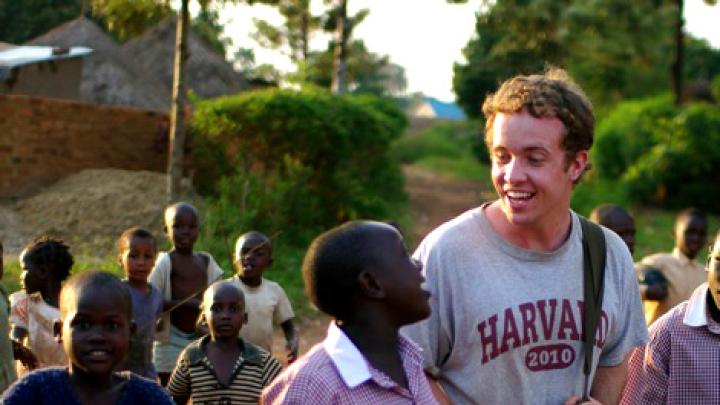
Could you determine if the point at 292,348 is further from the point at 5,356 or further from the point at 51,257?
the point at 5,356

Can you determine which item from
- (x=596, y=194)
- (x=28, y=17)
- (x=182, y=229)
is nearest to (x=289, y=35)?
(x=28, y=17)

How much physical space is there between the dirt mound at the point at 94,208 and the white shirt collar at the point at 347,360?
11.2 metres

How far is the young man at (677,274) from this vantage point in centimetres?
658

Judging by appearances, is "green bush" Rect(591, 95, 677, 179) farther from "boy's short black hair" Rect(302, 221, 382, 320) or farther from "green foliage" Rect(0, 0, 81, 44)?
"boy's short black hair" Rect(302, 221, 382, 320)

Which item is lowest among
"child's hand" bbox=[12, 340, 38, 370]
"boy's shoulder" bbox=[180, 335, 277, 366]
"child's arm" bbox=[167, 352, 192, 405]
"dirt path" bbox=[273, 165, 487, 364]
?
"dirt path" bbox=[273, 165, 487, 364]

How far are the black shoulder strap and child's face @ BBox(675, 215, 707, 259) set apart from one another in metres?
3.89

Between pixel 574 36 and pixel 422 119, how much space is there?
17793 mm

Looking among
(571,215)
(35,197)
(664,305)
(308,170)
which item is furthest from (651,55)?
(571,215)

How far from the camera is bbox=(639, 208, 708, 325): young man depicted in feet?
21.6

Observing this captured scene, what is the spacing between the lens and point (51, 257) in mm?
5688

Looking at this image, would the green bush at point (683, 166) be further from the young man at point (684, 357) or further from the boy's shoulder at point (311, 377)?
the boy's shoulder at point (311, 377)

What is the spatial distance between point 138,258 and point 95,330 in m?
2.86

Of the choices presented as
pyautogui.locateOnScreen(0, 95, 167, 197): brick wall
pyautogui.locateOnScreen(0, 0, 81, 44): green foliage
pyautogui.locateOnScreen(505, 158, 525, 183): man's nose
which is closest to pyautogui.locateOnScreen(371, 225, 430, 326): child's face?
pyautogui.locateOnScreen(505, 158, 525, 183): man's nose

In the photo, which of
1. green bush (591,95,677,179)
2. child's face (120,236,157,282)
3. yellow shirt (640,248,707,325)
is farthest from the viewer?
green bush (591,95,677,179)
